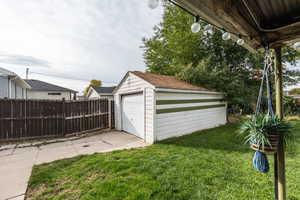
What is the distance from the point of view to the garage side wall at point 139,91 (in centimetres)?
467

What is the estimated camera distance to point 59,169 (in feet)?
9.38

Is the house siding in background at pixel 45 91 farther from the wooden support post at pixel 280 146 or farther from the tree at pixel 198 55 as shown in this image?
the wooden support post at pixel 280 146

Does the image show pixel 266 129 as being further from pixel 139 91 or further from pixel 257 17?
pixel 139 91

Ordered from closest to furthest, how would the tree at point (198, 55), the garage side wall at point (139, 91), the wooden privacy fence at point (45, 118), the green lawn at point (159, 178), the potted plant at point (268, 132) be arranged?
the potted plant at point (268, 132) < the green lawn at point (159, 178) < the garage side wall at point (139, 91) < the wooden privacy fence at point (45, 118) < the tree at point (198, 55)

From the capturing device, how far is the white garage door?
5.29 metres

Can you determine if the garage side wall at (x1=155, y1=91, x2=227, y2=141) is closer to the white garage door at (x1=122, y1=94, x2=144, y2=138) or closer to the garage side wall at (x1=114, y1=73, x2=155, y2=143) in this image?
the garage side wall at (x1=114, y1=73, x2=155, y2=143)

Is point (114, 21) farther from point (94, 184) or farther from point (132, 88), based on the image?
point (94, 184)

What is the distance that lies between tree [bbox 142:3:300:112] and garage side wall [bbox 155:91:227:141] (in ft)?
7.01

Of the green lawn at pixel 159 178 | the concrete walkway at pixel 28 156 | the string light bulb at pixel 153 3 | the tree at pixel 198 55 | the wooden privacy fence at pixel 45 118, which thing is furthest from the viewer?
the tree at pixel 198 55

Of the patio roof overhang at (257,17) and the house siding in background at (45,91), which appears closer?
the patio roof overhang at (257,17)

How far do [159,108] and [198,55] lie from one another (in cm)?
976

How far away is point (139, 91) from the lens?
534 cm

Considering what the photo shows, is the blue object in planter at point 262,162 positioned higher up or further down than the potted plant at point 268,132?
further down

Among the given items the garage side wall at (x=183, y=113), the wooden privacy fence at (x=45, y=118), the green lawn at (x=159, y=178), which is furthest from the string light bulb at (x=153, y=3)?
the wooden privacy fence at (x=45, y=118)
